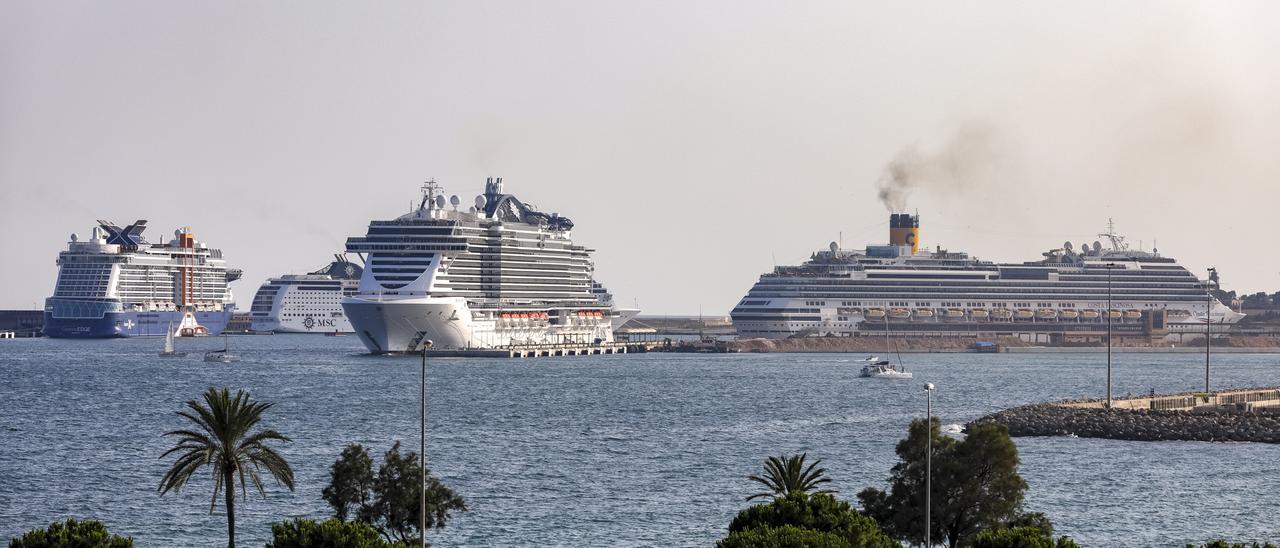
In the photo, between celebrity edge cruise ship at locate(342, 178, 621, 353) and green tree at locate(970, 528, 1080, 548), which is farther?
celebrity edge cruise ship at locate(342, 178, 621, 353)

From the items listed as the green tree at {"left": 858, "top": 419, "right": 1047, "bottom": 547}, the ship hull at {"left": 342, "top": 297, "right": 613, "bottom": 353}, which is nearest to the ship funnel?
the ship hull at {"left": 342, "top": 297, "right": 613, "bottom": 353}

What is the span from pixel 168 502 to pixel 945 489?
22.4 meters

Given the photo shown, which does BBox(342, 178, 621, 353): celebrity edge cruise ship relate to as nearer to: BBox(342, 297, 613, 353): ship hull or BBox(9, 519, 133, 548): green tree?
BBox(342, 297, 613, 353): ship hull

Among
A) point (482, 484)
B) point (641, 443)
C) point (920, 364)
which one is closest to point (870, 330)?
point (920, 364)

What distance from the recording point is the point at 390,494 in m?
38.9

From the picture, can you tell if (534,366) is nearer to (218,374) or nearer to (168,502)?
(218,374)

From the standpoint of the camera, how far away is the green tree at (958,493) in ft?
132

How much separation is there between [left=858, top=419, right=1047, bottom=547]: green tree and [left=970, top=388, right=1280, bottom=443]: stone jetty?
28.1 metres

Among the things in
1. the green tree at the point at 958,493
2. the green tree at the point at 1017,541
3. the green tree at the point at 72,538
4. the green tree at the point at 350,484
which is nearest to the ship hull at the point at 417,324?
the green tree at the point at 350,484

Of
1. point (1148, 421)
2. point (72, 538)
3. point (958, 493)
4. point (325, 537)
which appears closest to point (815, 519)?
point (958, 493)

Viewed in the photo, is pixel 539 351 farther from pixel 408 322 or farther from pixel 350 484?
pixel 350 484

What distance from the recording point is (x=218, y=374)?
4560 inches

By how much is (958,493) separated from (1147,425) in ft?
112

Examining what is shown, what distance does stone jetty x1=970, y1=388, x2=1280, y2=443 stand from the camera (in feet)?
232
